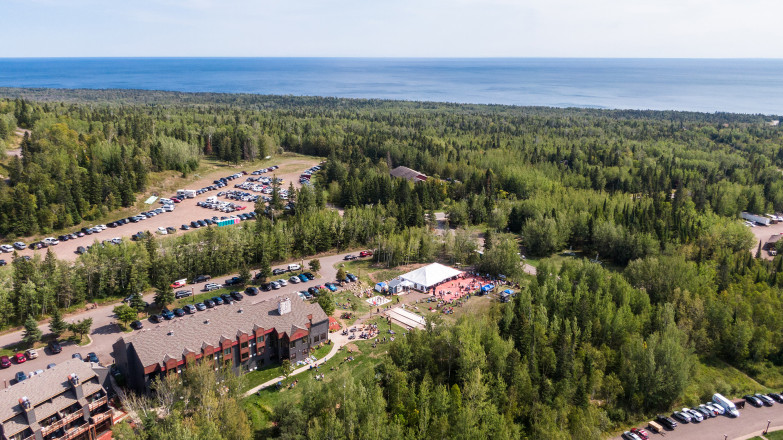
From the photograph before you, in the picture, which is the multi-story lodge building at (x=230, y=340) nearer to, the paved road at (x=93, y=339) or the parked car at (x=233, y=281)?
the paved road at (x=93, y=339)

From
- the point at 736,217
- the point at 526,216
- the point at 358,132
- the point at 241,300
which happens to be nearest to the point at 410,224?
the point at 526,216

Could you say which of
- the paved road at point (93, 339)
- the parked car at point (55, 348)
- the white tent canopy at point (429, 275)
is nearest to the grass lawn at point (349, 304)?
the paved road at point (93, 339)

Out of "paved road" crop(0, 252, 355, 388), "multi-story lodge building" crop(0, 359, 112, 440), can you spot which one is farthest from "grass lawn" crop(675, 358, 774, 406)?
"multi-story lodge building" crop(0, 359, 112, 440)

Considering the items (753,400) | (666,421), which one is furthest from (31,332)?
(753,400)

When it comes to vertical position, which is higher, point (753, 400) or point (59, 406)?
point (59, 406)

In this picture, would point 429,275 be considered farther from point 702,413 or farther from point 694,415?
point 702,413

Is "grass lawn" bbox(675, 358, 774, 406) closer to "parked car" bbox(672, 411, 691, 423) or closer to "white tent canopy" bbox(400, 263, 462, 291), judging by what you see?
"parked car" bbox(672, 411, 691, 423)
